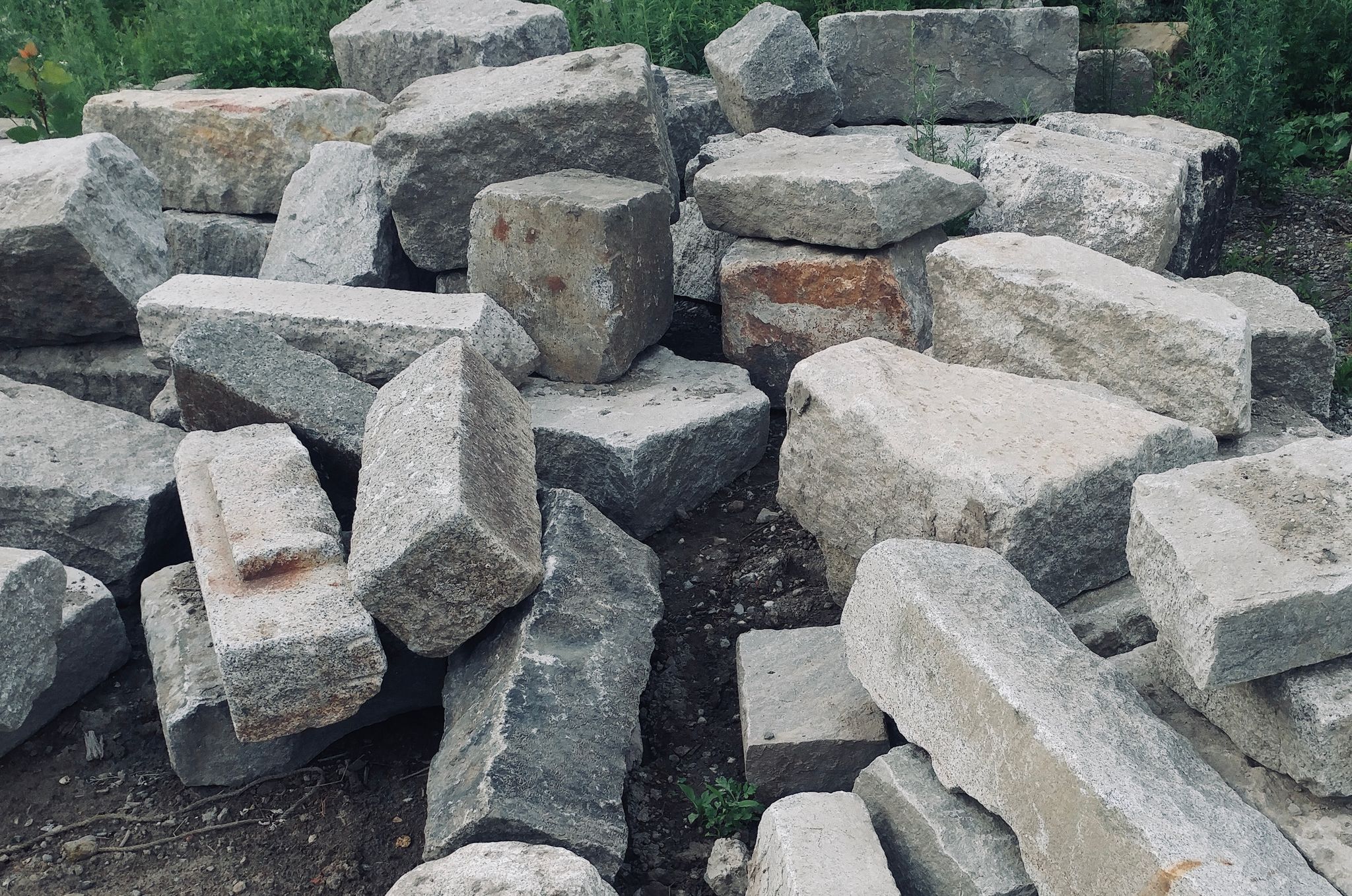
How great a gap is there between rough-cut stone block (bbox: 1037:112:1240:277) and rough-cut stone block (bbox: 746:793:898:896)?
10.4ft

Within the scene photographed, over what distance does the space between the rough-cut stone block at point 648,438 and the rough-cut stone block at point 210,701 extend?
0.90m

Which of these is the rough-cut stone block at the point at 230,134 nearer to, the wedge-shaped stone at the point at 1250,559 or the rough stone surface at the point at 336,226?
the rough stone surface at the point at 336,226

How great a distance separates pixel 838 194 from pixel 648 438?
118 cm

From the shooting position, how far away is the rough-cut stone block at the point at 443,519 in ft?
9.29

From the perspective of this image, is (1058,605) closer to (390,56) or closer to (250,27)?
(390,56)

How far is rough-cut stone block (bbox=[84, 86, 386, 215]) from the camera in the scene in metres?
5.52

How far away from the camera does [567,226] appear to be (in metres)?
4.16

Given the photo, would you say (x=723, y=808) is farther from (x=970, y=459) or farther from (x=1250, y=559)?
(x=1250, y=559)

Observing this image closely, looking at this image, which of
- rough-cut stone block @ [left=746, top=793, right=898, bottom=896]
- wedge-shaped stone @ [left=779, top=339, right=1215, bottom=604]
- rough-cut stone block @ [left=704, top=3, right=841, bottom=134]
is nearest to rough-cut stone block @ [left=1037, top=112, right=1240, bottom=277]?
rough-cut stone block @ [left=704, top=3, right=841, bottom=134]

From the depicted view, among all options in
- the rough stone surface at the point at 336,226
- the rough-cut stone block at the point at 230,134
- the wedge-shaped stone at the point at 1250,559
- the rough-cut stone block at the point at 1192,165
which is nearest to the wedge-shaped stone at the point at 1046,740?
the wedge-shaped stone at the point at 1250,559

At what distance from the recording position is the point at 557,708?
2852mm

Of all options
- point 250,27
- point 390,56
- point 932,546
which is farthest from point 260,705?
point 250,27

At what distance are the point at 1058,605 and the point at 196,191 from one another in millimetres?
4487

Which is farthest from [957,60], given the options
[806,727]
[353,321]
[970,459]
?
[806,727]
